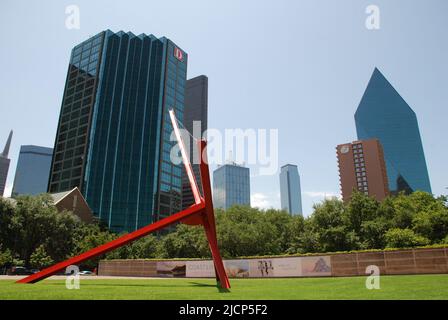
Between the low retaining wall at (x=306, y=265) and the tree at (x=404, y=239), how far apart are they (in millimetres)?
7008

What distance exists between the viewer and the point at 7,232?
1738 inches

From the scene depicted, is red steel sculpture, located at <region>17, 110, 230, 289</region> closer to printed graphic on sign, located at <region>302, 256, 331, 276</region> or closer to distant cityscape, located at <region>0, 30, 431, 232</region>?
printed graphic on sign, located at <region>302, 256, 331, 276</region>

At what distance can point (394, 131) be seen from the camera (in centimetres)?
16375

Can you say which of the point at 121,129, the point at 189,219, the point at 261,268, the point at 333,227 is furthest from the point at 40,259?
the point at 121,129

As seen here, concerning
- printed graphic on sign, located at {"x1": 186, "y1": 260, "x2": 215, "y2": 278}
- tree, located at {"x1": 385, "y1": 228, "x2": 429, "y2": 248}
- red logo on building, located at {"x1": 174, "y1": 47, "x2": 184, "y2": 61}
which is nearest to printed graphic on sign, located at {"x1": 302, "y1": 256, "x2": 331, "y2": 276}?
tree, located at {"x1": 385, "y1": 228, "x2": 429, "y2": 248}

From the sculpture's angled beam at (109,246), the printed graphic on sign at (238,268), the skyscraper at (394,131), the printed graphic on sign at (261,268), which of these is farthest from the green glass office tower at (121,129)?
the skyscraper at (394,131)

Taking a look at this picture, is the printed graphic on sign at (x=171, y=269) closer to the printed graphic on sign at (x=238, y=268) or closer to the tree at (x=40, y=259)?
the printed graphic on sign at (x=238, y=268)

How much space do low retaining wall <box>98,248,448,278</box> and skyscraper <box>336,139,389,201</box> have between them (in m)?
103

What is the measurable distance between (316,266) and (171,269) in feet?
48.1

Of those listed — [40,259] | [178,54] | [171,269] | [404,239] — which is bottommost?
[171,269]

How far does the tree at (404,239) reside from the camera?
27.4m

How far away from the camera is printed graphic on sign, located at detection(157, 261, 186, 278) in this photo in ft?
104

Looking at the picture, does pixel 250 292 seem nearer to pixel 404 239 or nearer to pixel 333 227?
pixel 404 239
